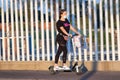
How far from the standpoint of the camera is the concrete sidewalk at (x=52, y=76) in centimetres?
1088

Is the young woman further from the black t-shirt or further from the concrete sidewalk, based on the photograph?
the concrete sidewalk

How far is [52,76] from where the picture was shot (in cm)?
1126

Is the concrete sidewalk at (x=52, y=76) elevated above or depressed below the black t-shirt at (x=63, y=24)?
below

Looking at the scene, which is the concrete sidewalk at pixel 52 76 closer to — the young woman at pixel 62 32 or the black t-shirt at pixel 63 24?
the young woman at pixel 62 32

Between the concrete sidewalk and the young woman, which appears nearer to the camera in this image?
the concrete sidewalk

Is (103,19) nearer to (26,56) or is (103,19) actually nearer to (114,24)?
(114,24)

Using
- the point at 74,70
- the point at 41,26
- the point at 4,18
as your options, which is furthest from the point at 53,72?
the point at 4,18

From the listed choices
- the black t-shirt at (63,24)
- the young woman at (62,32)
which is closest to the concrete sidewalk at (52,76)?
the young woman at (62,32)

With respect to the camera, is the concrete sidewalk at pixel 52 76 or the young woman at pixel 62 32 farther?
the young woman at pixel 62 32

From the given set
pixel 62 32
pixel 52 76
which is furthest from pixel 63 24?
pixel 52 76

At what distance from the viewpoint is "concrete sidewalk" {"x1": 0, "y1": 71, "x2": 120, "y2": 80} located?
1088 cm

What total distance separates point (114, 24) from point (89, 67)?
4.75ft

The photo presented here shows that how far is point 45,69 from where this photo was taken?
483 inches

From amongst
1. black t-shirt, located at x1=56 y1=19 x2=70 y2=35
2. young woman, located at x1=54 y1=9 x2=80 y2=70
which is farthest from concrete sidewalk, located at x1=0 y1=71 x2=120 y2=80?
black t-shirt, located at x1=56 y1=19 x2=70 y2=35
